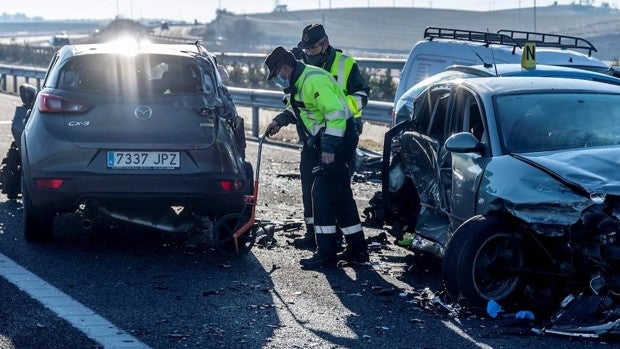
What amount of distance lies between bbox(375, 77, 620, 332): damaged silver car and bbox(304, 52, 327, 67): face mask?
1412 mm

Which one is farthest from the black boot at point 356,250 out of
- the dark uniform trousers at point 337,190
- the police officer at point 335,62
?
the police officer at point 335,62

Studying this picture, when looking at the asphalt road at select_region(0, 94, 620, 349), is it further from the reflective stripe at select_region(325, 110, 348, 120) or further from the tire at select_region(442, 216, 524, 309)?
the reflective stripe at select_region(325, 110, 348, 120)

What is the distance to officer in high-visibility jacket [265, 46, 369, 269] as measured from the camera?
30.3ft

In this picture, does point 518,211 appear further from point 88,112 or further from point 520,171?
point 88,112

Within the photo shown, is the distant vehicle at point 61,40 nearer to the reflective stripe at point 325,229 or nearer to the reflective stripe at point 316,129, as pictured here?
the reflective stripe at point 316,129

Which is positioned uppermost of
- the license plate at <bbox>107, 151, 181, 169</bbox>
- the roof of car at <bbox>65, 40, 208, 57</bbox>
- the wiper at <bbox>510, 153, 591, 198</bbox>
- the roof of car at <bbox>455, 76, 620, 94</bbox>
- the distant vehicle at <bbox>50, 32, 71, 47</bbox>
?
the roof of car at <bbox>65, 40, 208, 57</bbox>

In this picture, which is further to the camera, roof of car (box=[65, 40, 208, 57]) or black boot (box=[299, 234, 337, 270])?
roof of car (box=[65, 40, 208, 57])

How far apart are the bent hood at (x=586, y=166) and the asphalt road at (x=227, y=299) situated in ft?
2.96

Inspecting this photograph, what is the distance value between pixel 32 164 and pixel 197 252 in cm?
146

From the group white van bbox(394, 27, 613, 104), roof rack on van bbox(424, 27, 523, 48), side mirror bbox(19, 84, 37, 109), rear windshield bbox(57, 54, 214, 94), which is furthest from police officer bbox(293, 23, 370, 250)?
roof rack on van bbox(424, 27, 523, 48)

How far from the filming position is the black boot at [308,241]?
33.1 feet

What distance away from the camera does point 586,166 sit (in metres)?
7.52

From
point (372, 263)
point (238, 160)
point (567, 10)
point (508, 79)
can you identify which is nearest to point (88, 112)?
point (238, 160)

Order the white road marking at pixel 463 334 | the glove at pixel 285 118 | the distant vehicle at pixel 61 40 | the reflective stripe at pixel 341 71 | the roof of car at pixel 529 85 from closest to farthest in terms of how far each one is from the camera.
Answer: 1. the white road marking at pixel 463 334
2. the roof of car at pixel 529 85
3. the glove at pixel 285 118
4. the reflective stripe at pixel 341 71
5. the distant vehicle at pixel 61 40
